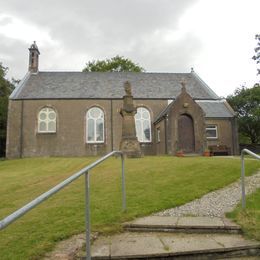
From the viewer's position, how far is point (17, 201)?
29.3 ft

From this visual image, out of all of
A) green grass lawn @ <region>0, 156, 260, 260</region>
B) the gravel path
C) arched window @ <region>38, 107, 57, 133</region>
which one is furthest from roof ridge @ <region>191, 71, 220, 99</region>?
the gravel path

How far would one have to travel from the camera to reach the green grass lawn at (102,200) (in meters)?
5.32

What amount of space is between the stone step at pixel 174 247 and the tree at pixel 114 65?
42.9 meters

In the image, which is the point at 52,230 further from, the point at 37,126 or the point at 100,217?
the point at 37,126

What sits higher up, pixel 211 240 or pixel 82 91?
pixel 82 91

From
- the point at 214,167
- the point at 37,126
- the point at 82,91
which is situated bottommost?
the point at 214,167

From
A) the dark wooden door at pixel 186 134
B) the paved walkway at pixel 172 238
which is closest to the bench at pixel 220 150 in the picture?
the dark wooden door at pixel 186 134

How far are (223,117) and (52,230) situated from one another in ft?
88.2

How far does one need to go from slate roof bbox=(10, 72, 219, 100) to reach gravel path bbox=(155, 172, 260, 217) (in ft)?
75.0

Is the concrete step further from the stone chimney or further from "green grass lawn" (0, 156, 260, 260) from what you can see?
the stone chimney

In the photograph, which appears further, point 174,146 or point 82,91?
point 82,91

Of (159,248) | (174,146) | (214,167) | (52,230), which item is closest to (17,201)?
(52,230)

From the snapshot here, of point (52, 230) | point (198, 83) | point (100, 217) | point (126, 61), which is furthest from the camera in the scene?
point (126, 61)

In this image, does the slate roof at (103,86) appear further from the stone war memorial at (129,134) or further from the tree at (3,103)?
the stone war memorial at (129,134)
